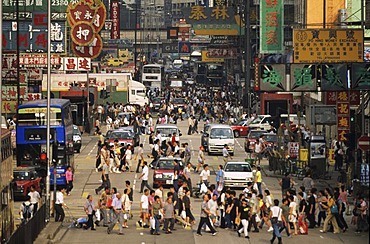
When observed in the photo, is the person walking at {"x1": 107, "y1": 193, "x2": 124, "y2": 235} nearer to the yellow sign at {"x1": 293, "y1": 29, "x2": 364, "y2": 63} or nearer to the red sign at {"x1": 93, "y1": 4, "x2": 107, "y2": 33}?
the yellow sign at {"x1": 293, "y1": 29, "x2": 364, "y2": 63}

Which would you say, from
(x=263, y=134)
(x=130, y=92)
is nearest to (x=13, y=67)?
(x=263, y=134)

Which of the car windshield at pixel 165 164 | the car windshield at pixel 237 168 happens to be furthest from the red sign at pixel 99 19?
the car windshield at pixel 237 168

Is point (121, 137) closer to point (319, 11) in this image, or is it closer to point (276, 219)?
point (276, 219)

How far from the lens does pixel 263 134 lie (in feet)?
192

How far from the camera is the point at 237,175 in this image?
42281mm

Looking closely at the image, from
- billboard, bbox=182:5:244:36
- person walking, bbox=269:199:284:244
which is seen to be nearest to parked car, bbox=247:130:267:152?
person walking, bbox=269:199:284:244

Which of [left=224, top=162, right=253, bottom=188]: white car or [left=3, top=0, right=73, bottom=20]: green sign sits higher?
[left=3, top=0, right=73, bottom=20]: green sign

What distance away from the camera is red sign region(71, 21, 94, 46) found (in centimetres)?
6431

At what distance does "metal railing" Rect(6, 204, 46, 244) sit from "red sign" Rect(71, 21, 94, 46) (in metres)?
31.7

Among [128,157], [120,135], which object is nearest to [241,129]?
[120,135]

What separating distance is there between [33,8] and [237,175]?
94.4ft

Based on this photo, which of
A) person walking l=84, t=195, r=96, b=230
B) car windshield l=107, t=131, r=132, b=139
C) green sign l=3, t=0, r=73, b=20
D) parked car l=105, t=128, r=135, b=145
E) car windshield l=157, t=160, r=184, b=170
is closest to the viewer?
person walking l=84, t=195, r=96, b=230

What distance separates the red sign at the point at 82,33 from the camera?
64312 millimetres

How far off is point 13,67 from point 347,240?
3305 centimetres
